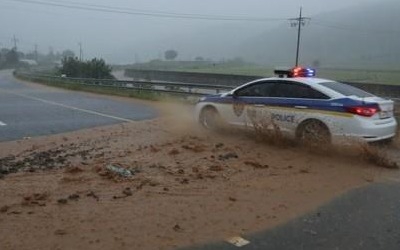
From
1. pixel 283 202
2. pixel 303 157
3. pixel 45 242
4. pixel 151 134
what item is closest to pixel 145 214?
pixel 45 242

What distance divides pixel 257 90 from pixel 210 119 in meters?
1.62

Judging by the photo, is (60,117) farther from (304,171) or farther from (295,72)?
(304,171)

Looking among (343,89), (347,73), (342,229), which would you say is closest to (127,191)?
(342,229)

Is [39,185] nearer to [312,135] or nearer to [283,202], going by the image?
[283,202]

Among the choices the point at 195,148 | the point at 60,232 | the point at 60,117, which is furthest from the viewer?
the point at 60,117

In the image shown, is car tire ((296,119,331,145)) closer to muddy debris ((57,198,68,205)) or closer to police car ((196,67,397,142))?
police car ((196,67,397,142))

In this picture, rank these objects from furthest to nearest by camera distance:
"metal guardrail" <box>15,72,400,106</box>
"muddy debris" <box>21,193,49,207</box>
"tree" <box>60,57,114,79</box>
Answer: "tree" <box>60,57,114,79</box> < "metal guardrail" <box>15,72,400,106</box> < "muddy debris" <box>21,193,49,207</box>

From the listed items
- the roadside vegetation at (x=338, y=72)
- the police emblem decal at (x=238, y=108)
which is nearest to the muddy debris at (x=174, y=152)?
the police emblem decal at (x=238, y=108)

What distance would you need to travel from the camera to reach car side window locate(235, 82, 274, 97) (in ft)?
34.9

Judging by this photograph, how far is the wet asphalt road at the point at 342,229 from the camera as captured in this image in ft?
16.2

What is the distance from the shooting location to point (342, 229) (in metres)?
5.40

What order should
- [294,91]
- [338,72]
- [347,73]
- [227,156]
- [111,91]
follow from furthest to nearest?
[338,72] → [347,73] → [111,91] → [294,91] → [227,156]

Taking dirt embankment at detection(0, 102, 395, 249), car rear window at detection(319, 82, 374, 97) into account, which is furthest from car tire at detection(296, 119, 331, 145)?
car rear window at detection(319, 82, 374, 97)

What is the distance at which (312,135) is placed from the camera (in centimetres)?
956
